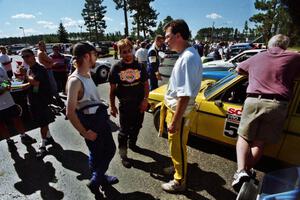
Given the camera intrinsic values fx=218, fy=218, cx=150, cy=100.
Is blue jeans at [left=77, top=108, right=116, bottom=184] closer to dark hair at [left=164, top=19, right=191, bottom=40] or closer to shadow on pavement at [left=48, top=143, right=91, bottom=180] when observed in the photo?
shadow on pavement at [left=48, top=143, right=91, bottom=180]

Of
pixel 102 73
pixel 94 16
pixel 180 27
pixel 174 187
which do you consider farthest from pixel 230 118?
pixel 94 16

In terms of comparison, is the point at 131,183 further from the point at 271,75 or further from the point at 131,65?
the point at 271,75

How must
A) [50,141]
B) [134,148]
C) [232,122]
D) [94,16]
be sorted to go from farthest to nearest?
[94,16]
[50,141]
[134,148]
[232,122]

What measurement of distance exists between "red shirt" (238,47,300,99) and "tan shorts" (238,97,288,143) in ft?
0.40

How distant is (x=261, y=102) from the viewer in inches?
93.7

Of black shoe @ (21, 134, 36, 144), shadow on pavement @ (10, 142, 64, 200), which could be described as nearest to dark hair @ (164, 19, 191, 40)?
shadow on pavement @ (10, 142, 64, 200)

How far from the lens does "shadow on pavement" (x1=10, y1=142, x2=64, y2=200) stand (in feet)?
9.50

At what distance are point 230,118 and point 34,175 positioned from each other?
9.83ft

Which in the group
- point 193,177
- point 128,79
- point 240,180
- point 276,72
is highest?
point 276,72

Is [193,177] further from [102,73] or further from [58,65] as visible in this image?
[102,73]

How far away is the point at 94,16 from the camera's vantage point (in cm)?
6162

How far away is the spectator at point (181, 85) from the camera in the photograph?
85.4 inches

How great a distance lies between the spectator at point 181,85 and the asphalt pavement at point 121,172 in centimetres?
65

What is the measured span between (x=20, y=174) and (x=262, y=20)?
3959 centimetres
